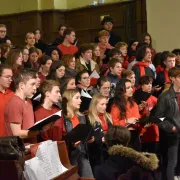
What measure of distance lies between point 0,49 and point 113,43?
2.58m

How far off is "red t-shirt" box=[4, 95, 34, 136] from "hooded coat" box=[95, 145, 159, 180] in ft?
2.29

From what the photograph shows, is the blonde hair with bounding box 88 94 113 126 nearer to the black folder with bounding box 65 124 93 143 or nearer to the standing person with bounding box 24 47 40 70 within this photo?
the black folder with bounding box 65 124 93 143

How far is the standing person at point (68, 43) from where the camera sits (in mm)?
7059

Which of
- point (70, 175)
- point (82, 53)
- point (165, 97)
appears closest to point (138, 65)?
point (82, 53)

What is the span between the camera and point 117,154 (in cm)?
331

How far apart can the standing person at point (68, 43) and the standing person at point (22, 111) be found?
3.47m

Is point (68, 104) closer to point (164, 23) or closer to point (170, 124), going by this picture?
point (170, 124)

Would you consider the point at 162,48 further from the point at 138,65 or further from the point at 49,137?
the point at 49,137

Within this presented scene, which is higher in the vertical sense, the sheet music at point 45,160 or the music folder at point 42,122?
the music folder at point 42,122

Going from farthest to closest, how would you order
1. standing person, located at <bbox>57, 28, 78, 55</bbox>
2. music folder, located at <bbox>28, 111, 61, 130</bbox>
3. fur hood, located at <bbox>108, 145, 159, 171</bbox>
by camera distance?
standing person, located at <bbox>57, 28, 78, 55</bbox> < fur hood, located at <bbox>108, 145, 159, 171</bbox> < music folder, located at <bbox>28, 111, 61, 130</bbox>

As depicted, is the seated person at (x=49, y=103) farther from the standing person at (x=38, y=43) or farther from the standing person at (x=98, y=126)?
the standing person at (x=38, y=43)

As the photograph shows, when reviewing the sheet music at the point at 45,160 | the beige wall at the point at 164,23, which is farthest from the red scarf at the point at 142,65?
the sheet music at the point at 45,160

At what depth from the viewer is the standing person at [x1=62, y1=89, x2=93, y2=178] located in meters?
3.88

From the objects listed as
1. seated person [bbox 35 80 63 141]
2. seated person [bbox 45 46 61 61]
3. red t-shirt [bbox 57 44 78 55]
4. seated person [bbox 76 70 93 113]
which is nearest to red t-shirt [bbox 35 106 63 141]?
seated person [bbox 35 80 63 141]
